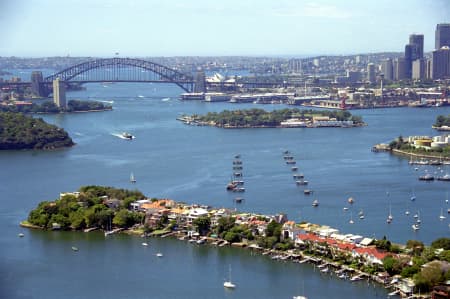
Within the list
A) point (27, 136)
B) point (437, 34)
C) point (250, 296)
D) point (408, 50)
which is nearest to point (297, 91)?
point (408, 50)

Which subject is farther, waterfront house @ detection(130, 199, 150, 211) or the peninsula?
waterfront house @ detection(130, 199, 150, 211)

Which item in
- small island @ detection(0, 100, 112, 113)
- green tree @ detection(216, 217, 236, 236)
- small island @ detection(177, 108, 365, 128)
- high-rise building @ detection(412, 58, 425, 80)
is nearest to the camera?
green tree @ detection(216, 217, 236, 236)

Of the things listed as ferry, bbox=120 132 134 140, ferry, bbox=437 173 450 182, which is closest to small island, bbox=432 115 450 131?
ferry, bbox=120 132 134 140

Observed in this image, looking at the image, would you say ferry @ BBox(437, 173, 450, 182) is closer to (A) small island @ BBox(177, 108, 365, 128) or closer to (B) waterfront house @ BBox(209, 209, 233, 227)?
(B) waterfront house @ BBox(209, 209, 233, 227)

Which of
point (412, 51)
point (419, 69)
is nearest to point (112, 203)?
point (419, 69)

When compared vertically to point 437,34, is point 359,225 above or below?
below

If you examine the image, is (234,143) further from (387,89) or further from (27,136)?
(387,89)

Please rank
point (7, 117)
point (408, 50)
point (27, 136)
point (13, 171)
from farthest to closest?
point (408, 50)
point (7, 117)
point (27, 136)
point (13, 171)
